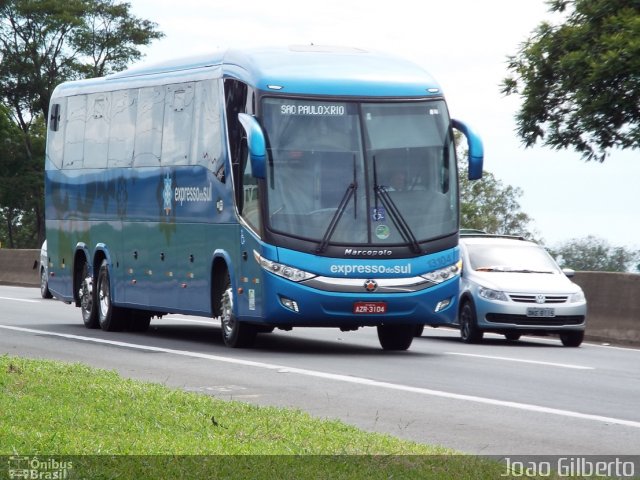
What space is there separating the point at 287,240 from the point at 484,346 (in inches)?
201

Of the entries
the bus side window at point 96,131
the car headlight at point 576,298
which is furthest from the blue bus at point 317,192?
the car headlight at point 576,298

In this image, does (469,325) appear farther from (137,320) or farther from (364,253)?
(364,253)

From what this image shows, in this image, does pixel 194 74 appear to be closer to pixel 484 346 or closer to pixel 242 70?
pixel 242 70

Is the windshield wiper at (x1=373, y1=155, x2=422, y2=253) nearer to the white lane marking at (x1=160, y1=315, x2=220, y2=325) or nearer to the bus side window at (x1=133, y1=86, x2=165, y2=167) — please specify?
the bus side window at (x1=133, y1=86, x2=165, y2=167)

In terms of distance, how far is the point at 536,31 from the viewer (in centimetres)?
3400

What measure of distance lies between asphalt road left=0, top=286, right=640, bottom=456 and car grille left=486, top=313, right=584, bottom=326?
382 millimetres

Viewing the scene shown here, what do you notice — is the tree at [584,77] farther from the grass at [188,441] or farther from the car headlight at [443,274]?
the grass at [188,441]

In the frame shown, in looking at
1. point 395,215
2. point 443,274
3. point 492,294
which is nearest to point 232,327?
point 395,215

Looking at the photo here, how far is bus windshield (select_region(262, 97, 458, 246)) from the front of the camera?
61.5ft

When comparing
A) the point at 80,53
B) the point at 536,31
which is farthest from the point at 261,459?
the point at 80,53

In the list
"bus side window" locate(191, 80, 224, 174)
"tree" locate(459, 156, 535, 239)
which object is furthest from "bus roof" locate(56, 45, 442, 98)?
"tree" locate(459, 156, 535, 239)

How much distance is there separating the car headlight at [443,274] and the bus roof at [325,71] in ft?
7.04

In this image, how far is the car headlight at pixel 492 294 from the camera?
912 inches

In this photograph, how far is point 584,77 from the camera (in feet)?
103
